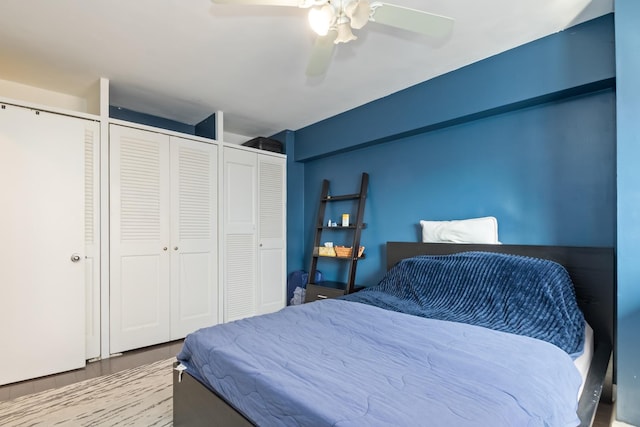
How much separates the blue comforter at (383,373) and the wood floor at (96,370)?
1380 millimetres

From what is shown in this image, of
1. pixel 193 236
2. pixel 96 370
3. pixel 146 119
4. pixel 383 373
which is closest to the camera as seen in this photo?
pixel 383 373

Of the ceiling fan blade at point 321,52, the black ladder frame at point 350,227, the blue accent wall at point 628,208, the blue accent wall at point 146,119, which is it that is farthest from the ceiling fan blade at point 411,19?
the blue accent wall at point 146,119

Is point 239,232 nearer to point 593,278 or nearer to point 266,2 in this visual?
point 266,2

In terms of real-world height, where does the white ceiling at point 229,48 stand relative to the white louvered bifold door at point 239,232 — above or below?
above

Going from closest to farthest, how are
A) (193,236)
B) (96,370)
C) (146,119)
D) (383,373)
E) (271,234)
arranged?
1. (383,373)
2. (96,370)
3. (193,236)
4. (146,119)
5. (271,234)

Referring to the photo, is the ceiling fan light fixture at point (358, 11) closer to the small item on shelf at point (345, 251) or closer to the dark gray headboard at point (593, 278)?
the dark gray headboard at point (593, 278)

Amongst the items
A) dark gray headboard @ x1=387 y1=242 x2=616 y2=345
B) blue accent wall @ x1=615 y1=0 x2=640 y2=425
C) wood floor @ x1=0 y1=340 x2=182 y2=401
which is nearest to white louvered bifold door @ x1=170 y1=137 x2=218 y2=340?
wood floor @ x1=0 y1=340 x2=182 y2=401

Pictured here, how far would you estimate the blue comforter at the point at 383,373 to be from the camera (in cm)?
96

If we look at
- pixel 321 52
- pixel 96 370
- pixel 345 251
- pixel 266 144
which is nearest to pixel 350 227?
pixel 345 251

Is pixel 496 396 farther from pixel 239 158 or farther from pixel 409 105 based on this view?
pixel 239 158

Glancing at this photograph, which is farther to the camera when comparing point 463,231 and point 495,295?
point 463,231

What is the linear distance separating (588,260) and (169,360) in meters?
3.16

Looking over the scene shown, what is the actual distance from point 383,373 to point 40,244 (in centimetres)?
268

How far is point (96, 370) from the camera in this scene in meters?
2.57
